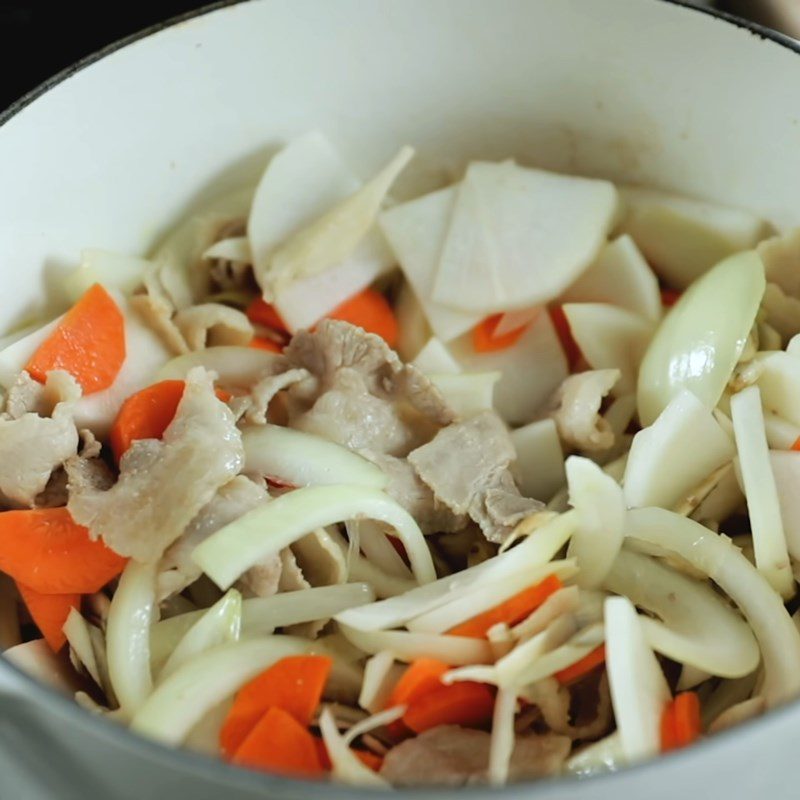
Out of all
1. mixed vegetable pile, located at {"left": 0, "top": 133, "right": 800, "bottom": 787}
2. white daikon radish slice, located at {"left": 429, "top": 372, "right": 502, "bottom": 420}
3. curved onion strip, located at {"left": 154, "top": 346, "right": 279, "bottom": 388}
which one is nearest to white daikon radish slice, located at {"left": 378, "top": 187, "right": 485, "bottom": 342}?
mixed vegetable pile, located at {"left": 0, "top": 133, "right": 800, "bottom": 787}

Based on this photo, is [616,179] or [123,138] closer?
[123,138]

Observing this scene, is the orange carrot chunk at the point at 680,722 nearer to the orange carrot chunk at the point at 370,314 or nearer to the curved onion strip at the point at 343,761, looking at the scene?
the curved onion strip at the point at 343,761

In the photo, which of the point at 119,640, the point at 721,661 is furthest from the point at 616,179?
the point at 119,640

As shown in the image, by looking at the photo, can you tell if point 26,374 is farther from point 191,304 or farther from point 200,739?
point 200,739

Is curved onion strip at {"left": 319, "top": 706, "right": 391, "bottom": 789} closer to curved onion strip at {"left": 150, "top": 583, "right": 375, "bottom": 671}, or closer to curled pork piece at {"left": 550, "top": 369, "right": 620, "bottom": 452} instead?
curved onion strip at {"left": 150, "top": 583, "right": 375, "bottom": 671}

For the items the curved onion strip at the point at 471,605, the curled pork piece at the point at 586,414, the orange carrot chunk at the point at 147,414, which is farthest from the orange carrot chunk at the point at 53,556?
the curled pork piece at the point at 586,414

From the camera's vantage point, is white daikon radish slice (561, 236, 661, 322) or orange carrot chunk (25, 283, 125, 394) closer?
orange carrot chunk (25, 283, 125, 394)
